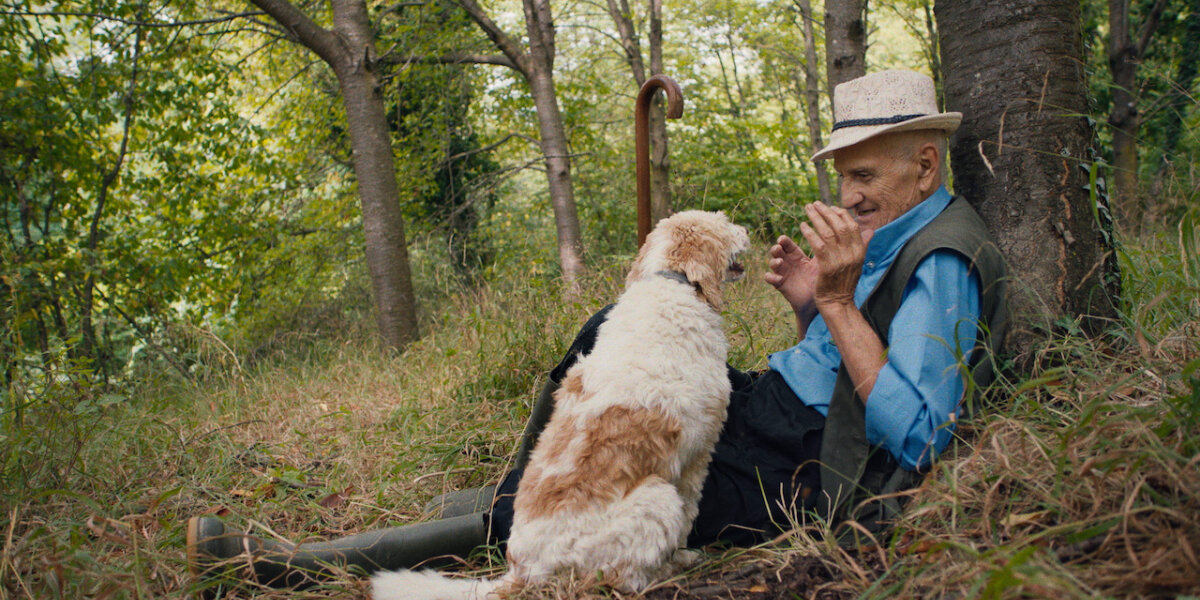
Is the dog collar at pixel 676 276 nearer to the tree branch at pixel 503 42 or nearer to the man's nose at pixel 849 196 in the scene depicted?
the man's nose at pixel 849 196

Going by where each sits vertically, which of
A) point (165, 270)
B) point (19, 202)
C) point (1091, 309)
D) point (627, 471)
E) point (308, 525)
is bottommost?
point (308, 525)

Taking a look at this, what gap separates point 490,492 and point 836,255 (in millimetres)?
1931

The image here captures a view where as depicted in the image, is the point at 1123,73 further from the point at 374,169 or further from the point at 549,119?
the point at 374,169

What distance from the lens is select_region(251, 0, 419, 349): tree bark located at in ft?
23.8

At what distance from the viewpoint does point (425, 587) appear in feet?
7.72

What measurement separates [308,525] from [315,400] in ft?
7.91

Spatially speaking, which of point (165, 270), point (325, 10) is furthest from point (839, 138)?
point (325, 10)

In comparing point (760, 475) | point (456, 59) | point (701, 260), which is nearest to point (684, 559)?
point (760, 475)

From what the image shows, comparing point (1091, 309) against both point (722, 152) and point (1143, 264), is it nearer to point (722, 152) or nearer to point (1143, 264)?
point (1143, 264)

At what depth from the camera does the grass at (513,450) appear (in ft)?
5.25

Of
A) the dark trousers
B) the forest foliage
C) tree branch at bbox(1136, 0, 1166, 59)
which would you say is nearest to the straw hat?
the dark trousers

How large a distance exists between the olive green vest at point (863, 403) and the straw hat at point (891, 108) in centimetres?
34

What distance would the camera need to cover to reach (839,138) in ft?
8.77

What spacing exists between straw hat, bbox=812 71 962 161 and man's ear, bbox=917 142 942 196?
0.08 metres
